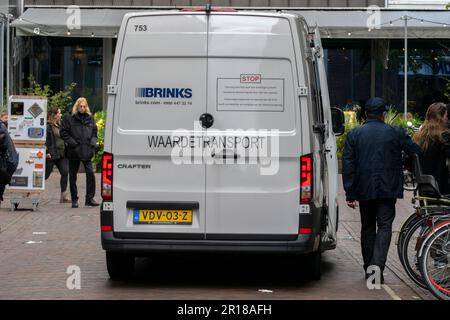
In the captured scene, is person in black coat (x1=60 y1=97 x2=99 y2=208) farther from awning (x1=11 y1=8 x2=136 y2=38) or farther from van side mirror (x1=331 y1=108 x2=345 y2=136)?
awning (x1=11 y1=8 x2=136 y2=38)

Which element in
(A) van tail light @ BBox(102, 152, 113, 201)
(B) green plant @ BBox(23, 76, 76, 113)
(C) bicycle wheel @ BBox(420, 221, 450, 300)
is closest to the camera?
(C) bicycle wheel @ BBox(420, 221, 450, 300)

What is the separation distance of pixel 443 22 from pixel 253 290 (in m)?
17.7

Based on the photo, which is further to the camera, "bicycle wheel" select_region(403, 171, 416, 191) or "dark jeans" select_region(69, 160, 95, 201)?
"dark jeans" select_region(69, 160, 95, 201)

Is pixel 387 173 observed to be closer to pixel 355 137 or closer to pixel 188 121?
pixel 355 137

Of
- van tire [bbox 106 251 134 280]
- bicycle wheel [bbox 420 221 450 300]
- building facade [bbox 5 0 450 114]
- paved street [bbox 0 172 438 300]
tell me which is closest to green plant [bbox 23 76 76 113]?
building facade [bbox 5 0 450 114]

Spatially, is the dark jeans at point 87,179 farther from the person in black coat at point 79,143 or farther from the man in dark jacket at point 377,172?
the man in dark jacket at point 377,172

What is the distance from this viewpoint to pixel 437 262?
30.1 feet

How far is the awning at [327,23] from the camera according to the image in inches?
998

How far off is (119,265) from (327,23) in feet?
56.7

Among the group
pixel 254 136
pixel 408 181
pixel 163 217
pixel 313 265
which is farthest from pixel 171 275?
pixel 408 181

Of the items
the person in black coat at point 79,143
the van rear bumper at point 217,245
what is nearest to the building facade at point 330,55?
the person in black coat at point 79,143

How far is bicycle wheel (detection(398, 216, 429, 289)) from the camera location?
32.1ft

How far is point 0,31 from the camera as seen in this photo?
86.7 feet

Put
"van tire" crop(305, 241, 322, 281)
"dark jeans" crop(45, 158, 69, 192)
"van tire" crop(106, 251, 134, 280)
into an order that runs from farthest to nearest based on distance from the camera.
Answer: "dark jeans" crop(45, 158, 69, 192)
"van tire" crop(305, 241, 322, 281)
"van tire" crop(106, 251, 134, 280)
